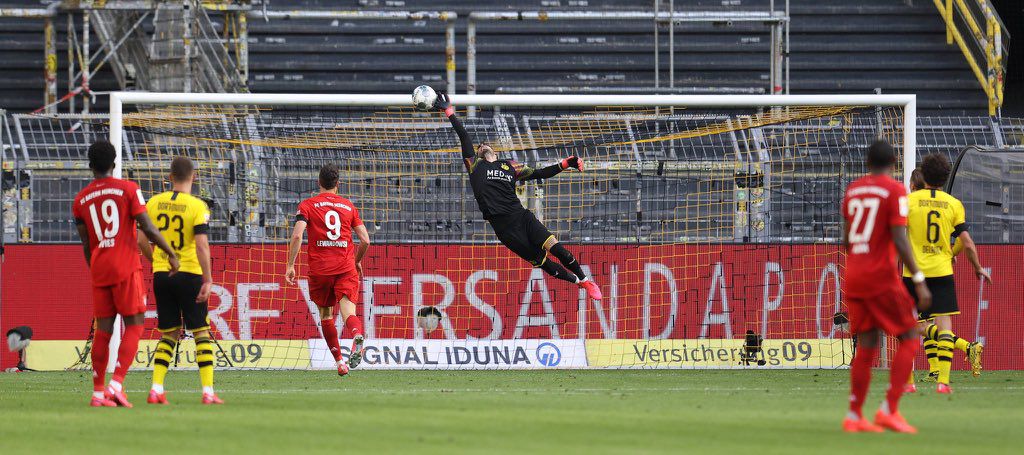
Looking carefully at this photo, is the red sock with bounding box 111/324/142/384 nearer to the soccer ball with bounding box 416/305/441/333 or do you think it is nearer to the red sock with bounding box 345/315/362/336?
the red sock with bounding box 345/315/362/336

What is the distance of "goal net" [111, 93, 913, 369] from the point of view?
1576 centimetres

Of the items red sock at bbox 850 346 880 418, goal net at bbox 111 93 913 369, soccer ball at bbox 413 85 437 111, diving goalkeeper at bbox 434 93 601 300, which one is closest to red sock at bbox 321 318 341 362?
diving goalkeeper at bbox 434 93 601 300

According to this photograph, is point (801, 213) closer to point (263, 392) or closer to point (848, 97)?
point (848, 97)

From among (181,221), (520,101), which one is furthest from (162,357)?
(520,101)

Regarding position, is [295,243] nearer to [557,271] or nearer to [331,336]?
[331,336]

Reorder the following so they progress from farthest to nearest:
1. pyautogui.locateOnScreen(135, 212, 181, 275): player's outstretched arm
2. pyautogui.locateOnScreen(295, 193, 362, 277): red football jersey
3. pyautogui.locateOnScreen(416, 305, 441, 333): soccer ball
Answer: pyautogui.locateOnScreen(416, 305, 441, 333): soccer ball, pyautogui.locateOnScreen(295, 193, 362, 277): red football jersey, pyautogui.locateOnScreen(135, 212, 181, 275): player's outstretched arm

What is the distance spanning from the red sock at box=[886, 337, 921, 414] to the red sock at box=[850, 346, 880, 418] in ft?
0.49

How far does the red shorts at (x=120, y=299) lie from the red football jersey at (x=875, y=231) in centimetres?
491

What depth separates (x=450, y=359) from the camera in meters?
15.7

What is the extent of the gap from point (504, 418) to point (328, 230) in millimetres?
4560

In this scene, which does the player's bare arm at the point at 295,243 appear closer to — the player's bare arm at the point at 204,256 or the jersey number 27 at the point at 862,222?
the player's bare arm at the point at 204,256

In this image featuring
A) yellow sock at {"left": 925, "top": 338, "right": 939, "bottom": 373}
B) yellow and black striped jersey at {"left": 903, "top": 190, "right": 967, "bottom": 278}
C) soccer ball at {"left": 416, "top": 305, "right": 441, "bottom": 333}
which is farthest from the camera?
soccer ball at {"left": 416, "top": 305, "right": 441, "bottom": 333}

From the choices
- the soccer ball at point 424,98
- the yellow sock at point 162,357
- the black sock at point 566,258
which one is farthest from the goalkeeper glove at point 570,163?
the yellow sock at point 162,357

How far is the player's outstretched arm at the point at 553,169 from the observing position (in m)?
13.1
